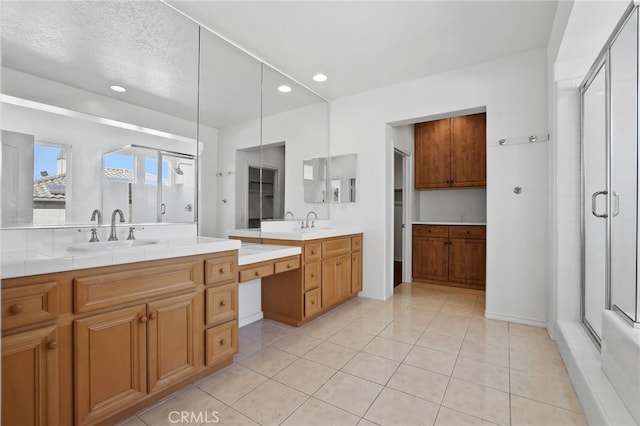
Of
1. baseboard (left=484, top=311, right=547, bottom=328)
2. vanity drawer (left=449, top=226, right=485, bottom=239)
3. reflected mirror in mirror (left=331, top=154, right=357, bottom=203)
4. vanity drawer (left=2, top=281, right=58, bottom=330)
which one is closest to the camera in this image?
vanity drawer (left=2, top=281, right=58, bottom=330)

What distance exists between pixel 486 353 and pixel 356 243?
173 centimetres

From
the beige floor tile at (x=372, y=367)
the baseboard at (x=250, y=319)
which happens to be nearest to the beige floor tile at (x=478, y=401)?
the beige floor tile at (x=372, y=367)

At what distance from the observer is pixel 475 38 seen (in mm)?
2570

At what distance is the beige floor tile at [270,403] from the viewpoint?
5.14ft

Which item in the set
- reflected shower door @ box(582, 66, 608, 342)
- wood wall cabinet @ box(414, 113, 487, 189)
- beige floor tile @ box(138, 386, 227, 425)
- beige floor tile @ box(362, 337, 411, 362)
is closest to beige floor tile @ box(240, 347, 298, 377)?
beige floor tile @ box(138, 386, 227, 425)

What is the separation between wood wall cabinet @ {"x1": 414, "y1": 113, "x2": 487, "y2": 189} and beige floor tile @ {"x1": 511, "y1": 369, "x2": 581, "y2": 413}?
9.31 feet

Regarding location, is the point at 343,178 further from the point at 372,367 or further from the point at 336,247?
the point at 372,367

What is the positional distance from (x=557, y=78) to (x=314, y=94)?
2452 mm

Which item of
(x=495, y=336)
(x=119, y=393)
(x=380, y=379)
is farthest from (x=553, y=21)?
(x=119, y=393)

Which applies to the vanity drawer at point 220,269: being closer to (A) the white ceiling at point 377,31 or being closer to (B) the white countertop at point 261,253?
(B) the white countertop at point 261,253

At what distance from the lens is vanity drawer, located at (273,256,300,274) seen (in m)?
2.50

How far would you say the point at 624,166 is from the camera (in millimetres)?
1740

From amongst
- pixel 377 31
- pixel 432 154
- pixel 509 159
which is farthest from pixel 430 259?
pixel 377 31

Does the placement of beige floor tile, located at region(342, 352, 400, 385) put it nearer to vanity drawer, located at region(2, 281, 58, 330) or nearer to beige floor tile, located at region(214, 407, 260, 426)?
beige floor tile, located at region(214, 407, 260, 426)
